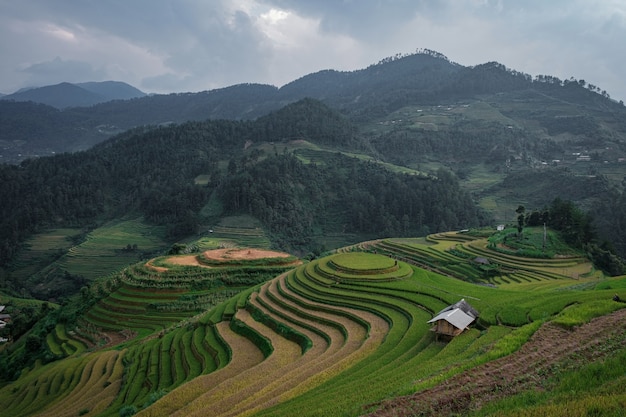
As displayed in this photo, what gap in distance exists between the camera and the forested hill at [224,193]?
79.0 metres

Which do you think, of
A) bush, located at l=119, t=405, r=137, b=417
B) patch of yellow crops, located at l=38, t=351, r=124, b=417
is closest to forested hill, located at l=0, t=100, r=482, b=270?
patch of yellow crops, located at l=38, t=351, r=124, b=417

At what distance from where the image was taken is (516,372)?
31.9 feet

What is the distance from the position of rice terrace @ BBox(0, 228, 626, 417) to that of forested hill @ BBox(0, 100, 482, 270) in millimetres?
36439

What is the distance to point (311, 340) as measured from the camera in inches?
Answer: 783

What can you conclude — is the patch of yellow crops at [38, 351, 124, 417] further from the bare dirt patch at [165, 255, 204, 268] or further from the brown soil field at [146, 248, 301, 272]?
the bare dirt patch at [165, 255, 204, 268]

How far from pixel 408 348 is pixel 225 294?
22.6 meters

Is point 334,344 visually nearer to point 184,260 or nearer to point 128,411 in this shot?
point 128,411

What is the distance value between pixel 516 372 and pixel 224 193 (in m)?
75.8

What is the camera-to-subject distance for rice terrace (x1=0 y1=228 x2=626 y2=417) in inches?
368

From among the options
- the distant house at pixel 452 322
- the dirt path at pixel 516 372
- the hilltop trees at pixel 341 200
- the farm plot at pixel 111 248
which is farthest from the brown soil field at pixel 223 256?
the dirt path at pixel 516 372

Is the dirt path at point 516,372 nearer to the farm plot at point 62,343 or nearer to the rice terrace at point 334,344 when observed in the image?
the rice terrace at point 334,344

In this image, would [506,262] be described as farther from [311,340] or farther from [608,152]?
[608,152]

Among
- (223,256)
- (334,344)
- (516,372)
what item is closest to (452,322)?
(334,344)

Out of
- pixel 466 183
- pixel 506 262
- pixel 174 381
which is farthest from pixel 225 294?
pixel 466 183
